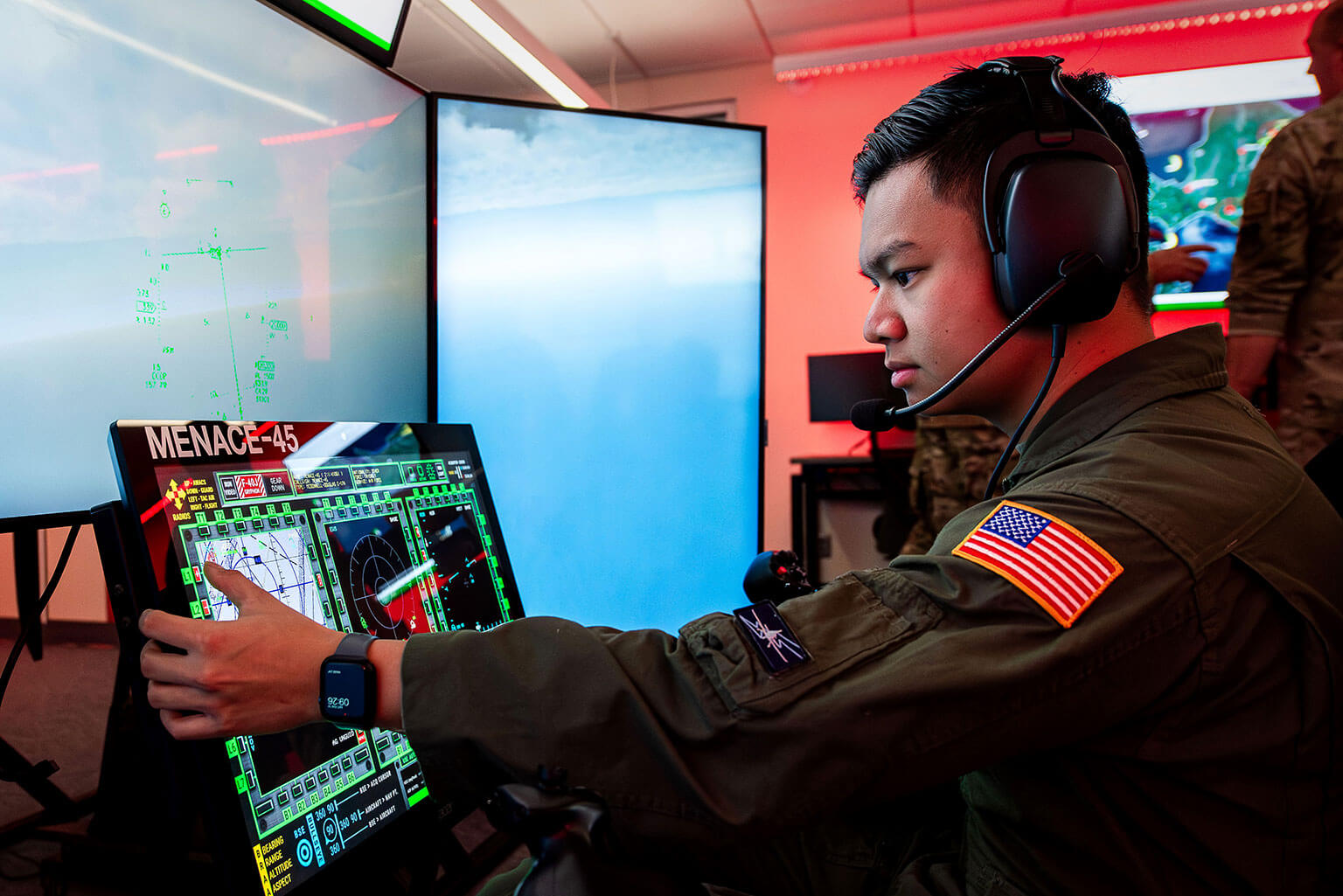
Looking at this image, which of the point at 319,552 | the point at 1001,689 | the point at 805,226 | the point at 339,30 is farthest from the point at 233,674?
the point at 805,226

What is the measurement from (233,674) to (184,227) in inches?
27.8

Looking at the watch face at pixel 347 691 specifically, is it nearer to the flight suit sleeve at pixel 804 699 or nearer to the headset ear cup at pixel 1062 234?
the flight suit sleeve at pixel 804 699

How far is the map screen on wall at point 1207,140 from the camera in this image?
3.51 m

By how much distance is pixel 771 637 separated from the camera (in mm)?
523

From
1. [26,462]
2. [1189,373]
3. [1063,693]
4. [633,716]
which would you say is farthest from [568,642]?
[26,462]

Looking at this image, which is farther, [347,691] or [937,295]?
[937,295]

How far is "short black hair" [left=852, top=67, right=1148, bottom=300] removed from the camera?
77cm

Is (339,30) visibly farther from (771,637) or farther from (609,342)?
(771,637)

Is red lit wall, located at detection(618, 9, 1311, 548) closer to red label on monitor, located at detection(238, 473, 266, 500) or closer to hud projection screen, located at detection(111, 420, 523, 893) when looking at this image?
hud projection screen, located at detection(111, 420, 523, 893)

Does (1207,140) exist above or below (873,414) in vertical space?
above

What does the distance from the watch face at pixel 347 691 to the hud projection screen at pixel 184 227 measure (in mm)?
538

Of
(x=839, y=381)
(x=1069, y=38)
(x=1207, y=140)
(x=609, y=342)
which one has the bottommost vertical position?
(x=839, y=381)

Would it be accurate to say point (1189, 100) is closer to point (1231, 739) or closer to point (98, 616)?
point (1231, 739)

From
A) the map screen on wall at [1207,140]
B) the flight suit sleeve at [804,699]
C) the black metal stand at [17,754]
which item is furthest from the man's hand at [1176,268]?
the black metal stand at [17,754]
